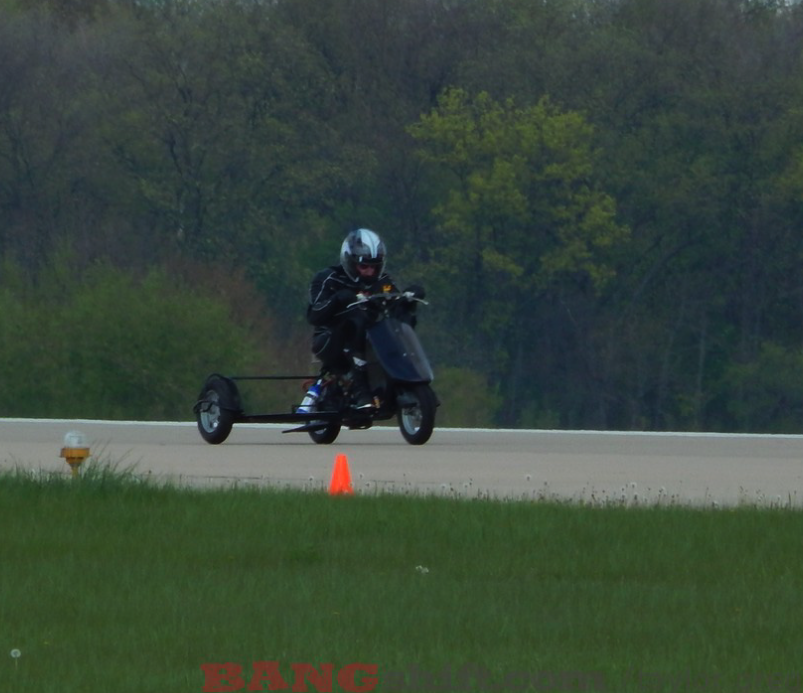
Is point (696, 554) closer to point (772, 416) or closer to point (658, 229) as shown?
point (772, 416)

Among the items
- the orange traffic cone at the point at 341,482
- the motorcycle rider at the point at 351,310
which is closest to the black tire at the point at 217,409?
the motorcycle rider at the point at 351,310

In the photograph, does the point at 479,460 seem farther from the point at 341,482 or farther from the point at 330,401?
the point at 341,482

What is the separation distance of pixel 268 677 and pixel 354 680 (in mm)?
302

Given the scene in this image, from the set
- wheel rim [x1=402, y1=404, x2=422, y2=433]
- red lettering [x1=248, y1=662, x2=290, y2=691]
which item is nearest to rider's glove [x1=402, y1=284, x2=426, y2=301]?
wheel rim [x1=402, y1=404, x2=422, y2=433]

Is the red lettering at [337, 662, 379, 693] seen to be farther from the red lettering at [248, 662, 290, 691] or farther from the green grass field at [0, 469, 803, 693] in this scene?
the red lettering at [248, 662, 290, 691]

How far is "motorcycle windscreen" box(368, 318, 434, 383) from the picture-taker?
17.4 m

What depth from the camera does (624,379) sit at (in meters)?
57.3

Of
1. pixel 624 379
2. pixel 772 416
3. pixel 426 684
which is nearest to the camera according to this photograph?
pixel 426 684

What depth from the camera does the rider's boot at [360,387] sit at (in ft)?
58.2

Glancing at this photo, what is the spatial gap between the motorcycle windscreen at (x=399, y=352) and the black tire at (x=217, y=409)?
57.8 inches

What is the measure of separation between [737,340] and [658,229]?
4039 mm

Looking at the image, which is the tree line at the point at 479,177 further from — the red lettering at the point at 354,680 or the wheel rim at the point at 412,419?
the red lettering at the point at 354,680

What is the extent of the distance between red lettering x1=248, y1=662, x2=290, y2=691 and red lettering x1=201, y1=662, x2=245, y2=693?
48mm

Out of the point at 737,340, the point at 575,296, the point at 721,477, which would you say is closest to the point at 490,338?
the point at 575,296
